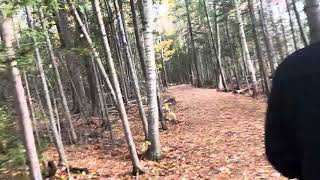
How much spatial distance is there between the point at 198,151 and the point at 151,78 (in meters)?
2.40

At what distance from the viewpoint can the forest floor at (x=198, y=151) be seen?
32.0 feet

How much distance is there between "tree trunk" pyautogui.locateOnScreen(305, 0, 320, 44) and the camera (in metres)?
4.01

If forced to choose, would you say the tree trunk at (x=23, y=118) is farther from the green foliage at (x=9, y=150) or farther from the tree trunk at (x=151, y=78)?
the tree trunk at (x=151, y=78)

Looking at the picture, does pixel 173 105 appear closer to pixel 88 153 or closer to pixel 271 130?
pixel 88 153

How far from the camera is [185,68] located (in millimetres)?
60344

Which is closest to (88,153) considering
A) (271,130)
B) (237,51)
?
(271,130)

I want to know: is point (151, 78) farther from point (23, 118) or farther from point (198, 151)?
point (23, 118)

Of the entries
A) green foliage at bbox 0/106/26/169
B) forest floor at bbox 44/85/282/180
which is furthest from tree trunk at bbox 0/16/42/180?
forest floor at bbox 44/85/282/180

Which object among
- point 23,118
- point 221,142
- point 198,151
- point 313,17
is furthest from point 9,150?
point 221,142

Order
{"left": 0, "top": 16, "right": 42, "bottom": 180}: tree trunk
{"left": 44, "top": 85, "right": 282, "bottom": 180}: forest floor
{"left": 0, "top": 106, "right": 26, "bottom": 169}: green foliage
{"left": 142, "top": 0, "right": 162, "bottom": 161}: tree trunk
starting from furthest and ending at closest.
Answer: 1. {"left": 142, "top": 0, "right": 162, "bottom": 161}: tree trunk
2. {"left": 44, "top": 85, "right": 282, "bottom": 180}: forest floor
3. {"left": 0, "top": 16, "right": 42, "bottom": 180}: tree trunk
4. {"left": 0, "top": 106, "right": 26, "bottom": 169}: green foliage

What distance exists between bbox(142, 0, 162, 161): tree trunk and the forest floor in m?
0.39

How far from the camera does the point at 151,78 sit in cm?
1140

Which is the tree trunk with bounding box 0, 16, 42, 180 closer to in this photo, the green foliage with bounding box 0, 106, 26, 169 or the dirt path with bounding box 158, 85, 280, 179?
the green foliage with bounding box 0, 106, 26, 169

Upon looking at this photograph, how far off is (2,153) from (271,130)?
19.1 feet
